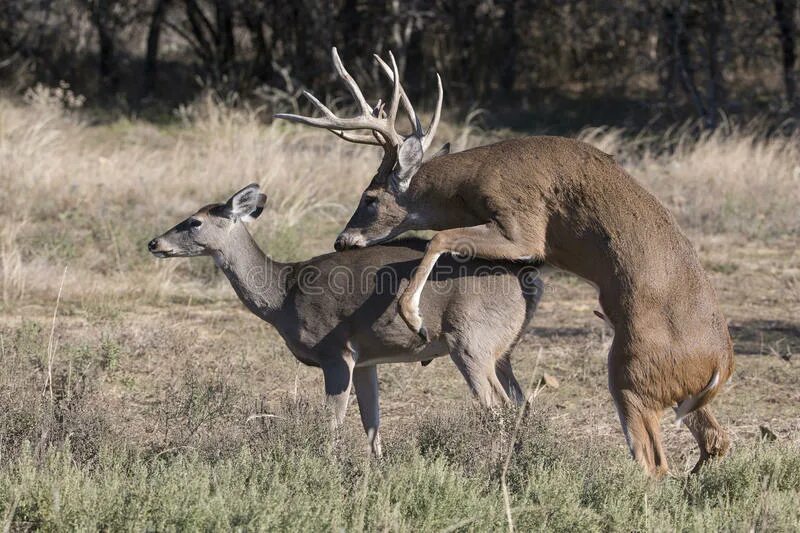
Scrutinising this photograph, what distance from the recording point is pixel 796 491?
623cm

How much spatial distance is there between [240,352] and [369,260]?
2.40 meters

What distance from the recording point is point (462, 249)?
7.17 m

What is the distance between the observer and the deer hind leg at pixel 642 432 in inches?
256

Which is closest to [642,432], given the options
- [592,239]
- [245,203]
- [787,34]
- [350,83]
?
[592,239]

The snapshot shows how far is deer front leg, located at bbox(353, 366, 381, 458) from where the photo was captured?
23.9 ft

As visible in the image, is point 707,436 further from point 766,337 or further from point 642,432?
point 766,337

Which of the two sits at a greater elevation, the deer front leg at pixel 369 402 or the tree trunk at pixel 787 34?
the tree trunk at pixel 787 34

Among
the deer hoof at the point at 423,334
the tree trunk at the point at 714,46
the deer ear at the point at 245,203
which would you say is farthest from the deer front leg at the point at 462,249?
the tree trunk at the point at 714,46

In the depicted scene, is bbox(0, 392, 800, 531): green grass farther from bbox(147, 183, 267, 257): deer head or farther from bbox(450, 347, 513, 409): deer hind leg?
bbox(147, 183, 267, 257): deer head

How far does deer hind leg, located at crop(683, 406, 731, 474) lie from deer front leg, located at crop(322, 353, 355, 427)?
2040 millimetres

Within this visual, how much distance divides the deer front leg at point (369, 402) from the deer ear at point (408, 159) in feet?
4.62

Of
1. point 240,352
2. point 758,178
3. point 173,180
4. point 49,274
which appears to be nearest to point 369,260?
point 240,352

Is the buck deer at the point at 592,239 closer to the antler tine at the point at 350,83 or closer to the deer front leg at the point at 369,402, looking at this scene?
the antler tine at the point at 350,83

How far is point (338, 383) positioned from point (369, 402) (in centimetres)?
33
